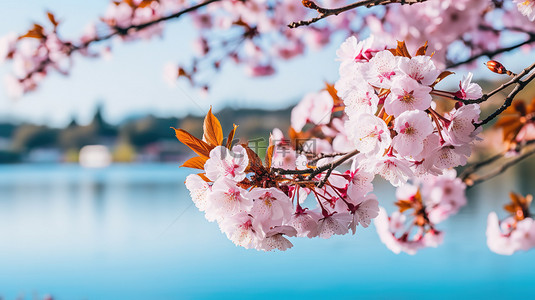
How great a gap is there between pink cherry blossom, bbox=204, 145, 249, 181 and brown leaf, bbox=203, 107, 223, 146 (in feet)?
0.16

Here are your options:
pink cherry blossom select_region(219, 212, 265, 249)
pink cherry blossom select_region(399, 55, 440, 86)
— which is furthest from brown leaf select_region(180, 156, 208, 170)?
pink cherry blossom select_region(399, 55, 440, 86)

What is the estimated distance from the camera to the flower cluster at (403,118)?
27.8 inches

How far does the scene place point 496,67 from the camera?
814 mm

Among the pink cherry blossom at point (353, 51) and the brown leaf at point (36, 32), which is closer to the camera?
the pink cherry blossom at point (353, 51)

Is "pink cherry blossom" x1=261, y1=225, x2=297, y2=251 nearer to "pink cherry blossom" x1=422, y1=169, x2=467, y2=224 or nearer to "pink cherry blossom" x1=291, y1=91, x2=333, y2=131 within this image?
"pink cherry blossom" x1=291, y1=91, x2=333, y2=131

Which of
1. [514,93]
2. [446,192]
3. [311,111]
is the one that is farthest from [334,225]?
[446,192]

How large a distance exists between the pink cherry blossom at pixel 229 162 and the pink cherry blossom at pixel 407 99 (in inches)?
10.0

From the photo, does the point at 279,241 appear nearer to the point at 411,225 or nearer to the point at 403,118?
the point at 403,118

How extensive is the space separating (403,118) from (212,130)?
0.33m

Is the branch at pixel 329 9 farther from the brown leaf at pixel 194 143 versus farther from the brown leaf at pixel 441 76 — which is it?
the brown leaf at pixel 194 143

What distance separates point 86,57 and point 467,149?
11.5 feet

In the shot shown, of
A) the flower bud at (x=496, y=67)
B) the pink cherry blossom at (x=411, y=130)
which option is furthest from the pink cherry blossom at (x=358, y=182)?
the flower bud at (x=496, y=67)

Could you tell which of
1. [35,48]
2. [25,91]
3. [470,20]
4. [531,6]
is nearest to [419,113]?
[531,6]

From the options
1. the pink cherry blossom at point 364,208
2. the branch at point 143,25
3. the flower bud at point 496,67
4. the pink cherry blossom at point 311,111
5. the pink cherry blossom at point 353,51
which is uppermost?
the branch at point 143,25
